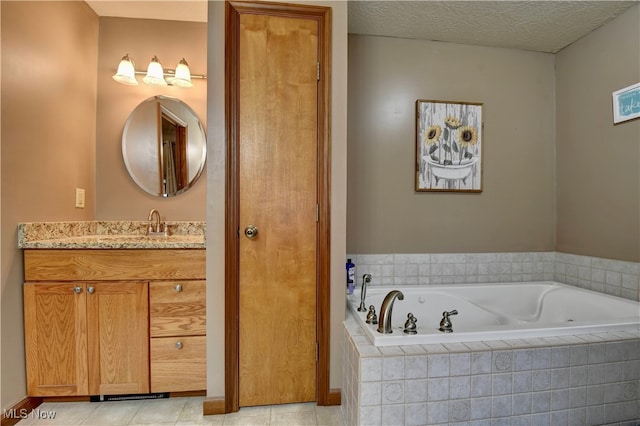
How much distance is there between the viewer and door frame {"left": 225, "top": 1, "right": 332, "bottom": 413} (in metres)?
1.55

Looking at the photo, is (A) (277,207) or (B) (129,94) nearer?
(A) (277,207)

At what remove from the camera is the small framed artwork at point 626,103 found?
176 cm

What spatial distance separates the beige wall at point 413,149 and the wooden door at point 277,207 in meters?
0.59

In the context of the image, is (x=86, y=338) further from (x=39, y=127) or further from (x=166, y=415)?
(x=39, y=127)

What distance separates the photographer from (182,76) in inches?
81.7

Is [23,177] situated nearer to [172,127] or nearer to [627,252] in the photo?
[172,127]

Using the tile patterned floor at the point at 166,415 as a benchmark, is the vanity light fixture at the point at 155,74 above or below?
above

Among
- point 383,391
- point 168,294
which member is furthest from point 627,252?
point 168,294

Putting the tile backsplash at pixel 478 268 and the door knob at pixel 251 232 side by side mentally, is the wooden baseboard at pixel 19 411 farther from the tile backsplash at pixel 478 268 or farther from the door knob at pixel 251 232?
the tile backsplash at pixel 478 268

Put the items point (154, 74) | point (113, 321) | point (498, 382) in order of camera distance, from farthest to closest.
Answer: point (154, 74)
point (113, 321)
point (498, 382)

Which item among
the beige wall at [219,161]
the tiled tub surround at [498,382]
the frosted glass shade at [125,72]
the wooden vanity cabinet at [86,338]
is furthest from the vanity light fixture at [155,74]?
the tiled tub surround at [498,382]

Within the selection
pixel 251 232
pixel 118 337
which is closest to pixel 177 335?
pixel 118 337

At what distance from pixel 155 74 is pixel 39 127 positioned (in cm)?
76

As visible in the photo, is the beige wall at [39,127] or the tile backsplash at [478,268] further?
the tile backsplash at [478,268]
